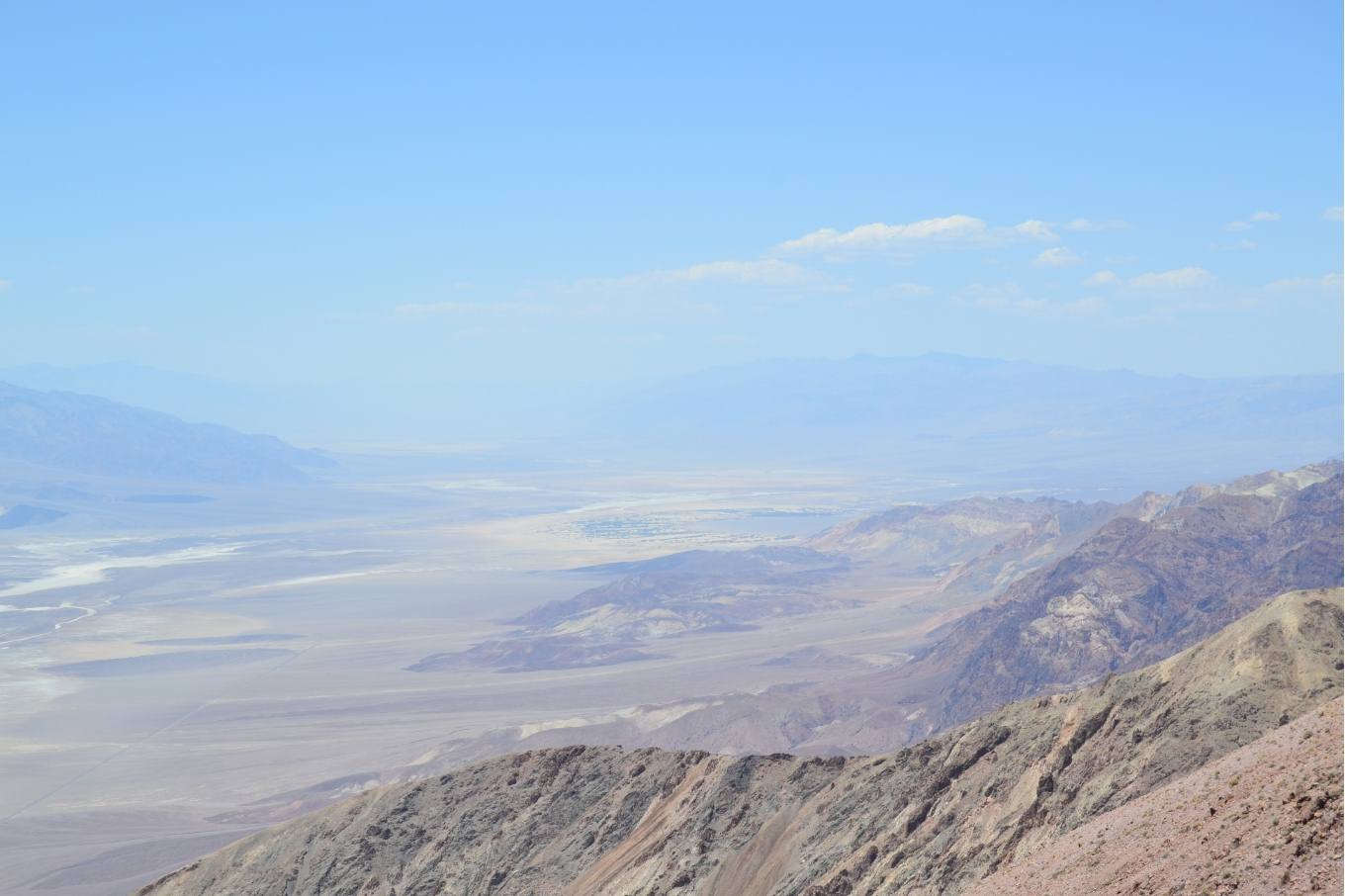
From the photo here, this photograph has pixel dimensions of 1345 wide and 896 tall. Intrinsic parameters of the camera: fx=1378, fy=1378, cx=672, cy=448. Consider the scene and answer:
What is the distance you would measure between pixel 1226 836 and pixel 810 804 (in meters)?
17.4

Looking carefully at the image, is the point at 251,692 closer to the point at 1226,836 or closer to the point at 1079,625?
the point at 1079,625

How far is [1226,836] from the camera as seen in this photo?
19516 millimetres

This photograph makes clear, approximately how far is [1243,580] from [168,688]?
86386 millimetres

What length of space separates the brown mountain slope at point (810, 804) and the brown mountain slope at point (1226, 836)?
3478mm

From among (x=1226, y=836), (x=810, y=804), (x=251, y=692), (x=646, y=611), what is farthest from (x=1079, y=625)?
(x=1226, y=836)

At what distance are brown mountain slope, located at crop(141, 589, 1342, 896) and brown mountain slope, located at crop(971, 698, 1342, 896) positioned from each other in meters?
3.48

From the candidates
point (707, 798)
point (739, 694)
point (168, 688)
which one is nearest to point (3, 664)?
point (168, 688)

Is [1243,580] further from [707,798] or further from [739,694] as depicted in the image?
[707,798]

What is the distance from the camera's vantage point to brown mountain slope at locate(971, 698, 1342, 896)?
1770cm

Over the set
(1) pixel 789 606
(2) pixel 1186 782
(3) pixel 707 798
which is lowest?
(1) pixel 789 606

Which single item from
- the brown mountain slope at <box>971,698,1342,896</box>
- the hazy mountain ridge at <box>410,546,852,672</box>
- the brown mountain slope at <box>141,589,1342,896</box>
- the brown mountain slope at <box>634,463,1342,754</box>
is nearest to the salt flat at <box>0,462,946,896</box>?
the hazy mountain ridge at <box>410,546,852,672</box>

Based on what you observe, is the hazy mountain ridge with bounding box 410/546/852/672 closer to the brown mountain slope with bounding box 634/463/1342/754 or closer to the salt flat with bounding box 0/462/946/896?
the salt flat with bounding box 0/462/946/896

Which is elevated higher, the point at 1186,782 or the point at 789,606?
the point at 1186,782

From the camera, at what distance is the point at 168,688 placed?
117 meters
